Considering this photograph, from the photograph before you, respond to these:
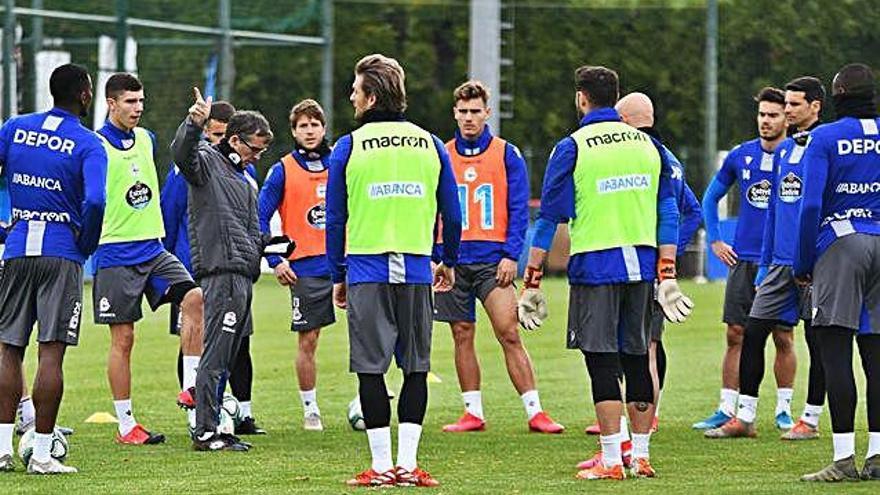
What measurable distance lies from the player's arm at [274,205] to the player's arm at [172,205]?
55 centimetres

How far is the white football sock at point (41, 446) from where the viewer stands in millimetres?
9945

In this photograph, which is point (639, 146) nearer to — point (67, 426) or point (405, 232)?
point (405, 232)

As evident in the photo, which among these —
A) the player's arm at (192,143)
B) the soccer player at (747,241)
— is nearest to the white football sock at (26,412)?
the player's arm at (192,143)

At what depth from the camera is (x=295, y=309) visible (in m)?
12.7

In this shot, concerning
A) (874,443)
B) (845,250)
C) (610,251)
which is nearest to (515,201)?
(610,251)

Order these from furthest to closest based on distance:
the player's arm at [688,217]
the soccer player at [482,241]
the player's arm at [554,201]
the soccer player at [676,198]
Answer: the soccer player at [482,241] → the player's arm at [688,217] → the soccer player at [676,198] → the player's arm at [554,201]

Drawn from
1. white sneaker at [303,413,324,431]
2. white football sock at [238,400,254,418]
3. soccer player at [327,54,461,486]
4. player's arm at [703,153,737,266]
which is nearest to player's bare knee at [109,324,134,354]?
white football sock at [238,400,254,418]

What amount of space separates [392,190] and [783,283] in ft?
11.2

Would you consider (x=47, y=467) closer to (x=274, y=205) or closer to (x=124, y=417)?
(x=124, y=417)

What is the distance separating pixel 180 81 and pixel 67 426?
1756 cm

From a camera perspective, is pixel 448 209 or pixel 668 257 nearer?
pixel 448 209

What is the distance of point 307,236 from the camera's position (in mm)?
12602

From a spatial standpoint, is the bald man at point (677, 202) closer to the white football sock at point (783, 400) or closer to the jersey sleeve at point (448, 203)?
the white football sock at point (783, 400)

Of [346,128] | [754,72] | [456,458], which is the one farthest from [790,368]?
[346,128]
